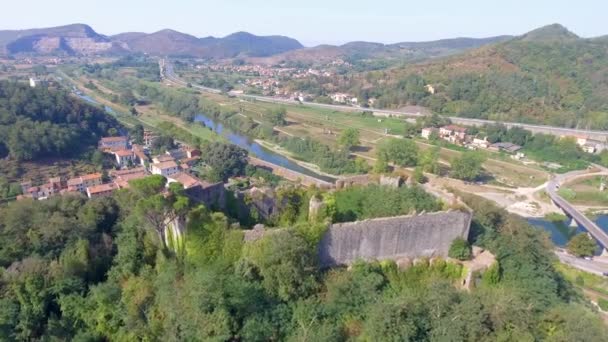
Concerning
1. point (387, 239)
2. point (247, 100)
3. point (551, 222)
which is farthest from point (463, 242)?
point (247, 100)

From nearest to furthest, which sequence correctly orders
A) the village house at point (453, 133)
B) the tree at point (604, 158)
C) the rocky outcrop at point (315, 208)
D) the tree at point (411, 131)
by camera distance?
the rocky outcrop at point (315, 208) → the tree at point (604, 158) → the village house at point (453, 133) → the tree at point (411, 131)

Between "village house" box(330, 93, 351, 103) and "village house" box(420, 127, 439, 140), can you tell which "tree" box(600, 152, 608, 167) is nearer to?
"village house" box(420, 127, 439, 140)

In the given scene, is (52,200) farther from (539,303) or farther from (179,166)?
(179,166)

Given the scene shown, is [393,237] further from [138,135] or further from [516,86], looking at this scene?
[516,86]

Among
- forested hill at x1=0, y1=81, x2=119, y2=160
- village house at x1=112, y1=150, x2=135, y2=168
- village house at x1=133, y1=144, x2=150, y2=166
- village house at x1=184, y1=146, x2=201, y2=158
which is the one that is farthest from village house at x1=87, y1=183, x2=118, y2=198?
forested hill at x1=0, y1=81, x2=119, y2=160

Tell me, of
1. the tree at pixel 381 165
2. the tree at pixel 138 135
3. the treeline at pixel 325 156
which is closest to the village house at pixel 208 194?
the tree at pixel 381 165

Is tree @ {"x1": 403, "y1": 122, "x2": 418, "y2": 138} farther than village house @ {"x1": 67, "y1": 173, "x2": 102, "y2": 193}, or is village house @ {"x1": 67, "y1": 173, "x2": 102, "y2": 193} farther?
tree @ {"x1": 403, "y1": 122, "x2": 418, "y2": 138}

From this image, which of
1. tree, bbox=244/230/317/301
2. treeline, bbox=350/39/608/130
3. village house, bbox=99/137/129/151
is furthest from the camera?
treeline, bbox=350/39/608/130

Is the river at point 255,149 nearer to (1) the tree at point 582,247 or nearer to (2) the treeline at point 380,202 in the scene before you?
(1) the tree at point 582,247
